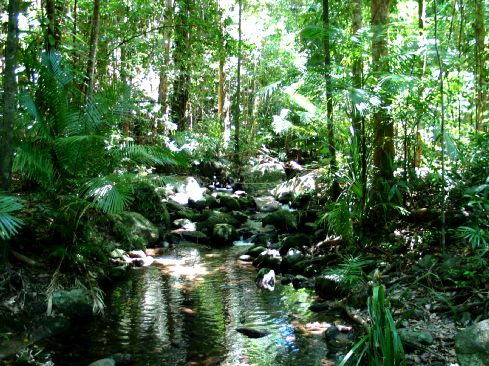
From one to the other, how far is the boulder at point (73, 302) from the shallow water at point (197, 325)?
192 mm

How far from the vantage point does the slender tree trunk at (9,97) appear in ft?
15.9

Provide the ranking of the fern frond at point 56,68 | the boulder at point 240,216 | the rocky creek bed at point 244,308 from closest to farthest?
the rocky creek bed at point 244,308
the fern frond at point 56,68
the boulder at point 240,216

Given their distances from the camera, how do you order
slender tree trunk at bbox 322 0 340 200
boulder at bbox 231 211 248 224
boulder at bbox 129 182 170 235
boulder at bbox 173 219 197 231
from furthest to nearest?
boulder at bbox 231 211 248 224 → boulder at bbox 173 219 197 231 → boulder at bbox 129 182 170 235 → slender tree trunk at bbox 322 0 340 200

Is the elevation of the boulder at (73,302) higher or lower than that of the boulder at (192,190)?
lower

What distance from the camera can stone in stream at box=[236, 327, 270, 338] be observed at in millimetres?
4797

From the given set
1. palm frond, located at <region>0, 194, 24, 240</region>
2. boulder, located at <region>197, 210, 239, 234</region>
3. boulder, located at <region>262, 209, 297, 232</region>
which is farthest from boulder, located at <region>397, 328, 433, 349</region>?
boulder, located at <region>197, 210, 239, 234</region>

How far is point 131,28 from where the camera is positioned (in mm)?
11461

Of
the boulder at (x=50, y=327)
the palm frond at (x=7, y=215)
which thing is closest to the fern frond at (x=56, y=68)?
the palm frond at (x=7, y=215)

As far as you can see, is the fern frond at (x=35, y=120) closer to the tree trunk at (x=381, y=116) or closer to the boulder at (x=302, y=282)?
the boulder at (x=302, y=282)

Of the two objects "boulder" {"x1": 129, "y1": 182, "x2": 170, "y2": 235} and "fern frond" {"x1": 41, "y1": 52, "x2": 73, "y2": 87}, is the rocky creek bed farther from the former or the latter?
"fern frond" {"x1": 41, "y1": 52, "x2": 73, "y2": 87}

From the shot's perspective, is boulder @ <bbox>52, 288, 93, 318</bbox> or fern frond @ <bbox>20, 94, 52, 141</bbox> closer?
boulder @ <bbox>52, 288, 93, 318</bbox>

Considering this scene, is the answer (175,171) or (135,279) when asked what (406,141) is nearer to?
(135,279)

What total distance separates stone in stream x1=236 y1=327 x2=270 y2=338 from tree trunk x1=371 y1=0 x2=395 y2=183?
9.87 ft

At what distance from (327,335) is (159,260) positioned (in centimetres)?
426
